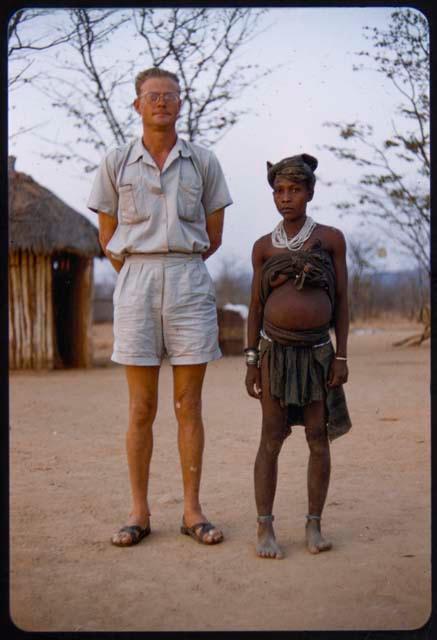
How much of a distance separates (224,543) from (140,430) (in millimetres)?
603

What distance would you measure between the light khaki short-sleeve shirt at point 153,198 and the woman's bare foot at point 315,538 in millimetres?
1244

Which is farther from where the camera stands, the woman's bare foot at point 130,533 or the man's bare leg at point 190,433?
the man's bare leg at point 190,433

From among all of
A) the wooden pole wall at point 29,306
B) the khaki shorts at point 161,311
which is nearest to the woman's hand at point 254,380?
the khaki shorts at point 161,311

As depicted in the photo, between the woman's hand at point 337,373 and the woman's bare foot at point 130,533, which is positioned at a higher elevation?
the woman's hand at point 337,373

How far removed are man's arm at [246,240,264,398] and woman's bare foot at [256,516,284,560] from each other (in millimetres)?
536

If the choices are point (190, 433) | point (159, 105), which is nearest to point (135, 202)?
point (159, 105)

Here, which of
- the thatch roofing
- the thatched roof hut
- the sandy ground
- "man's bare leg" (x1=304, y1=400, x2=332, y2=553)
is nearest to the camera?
the sandy ground

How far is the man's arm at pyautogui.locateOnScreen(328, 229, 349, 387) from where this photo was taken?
121 inches

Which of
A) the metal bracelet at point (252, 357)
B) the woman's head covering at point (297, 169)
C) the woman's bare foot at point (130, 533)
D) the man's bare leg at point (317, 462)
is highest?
the woman's head covering at point (297, 169)

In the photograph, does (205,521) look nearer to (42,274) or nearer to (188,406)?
(188,406)

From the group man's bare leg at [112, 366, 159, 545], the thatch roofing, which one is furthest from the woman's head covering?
the thatch roofing

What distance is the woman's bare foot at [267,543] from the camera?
303 centimetres

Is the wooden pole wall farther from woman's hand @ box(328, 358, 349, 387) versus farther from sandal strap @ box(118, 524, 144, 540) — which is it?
woman's hand @ box(328, 358, 349, 387)

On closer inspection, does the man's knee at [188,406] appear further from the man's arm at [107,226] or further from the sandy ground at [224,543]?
the man's arm at [107,226]
